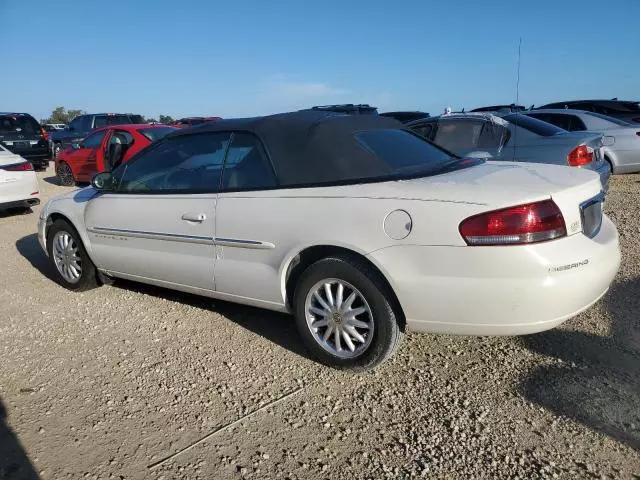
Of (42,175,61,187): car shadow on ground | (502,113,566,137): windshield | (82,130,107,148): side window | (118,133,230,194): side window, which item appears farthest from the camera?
(42,175,61,187): car shadow on ground

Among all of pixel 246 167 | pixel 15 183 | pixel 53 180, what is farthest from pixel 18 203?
pixel 246 167

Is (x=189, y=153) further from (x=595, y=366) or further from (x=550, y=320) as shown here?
(x=595, y=366)

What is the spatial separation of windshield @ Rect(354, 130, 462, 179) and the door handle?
121cm

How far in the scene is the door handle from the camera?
12.3 feet

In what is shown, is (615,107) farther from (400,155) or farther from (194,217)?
(194,217)

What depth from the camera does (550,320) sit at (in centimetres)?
279

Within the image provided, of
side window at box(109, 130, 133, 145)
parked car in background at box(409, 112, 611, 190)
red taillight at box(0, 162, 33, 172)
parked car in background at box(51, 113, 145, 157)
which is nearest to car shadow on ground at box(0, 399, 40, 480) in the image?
parked car in background at box(409, 112, 611, 190)

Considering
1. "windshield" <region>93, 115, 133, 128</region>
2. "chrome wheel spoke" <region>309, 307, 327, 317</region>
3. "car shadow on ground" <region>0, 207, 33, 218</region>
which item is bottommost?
"car shadow on ground" <region>0, 207, 33, 218</region>

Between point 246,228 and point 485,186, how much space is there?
1528 millimetres

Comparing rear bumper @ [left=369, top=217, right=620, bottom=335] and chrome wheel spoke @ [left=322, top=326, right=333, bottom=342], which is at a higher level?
rear bumper @ [left=369, top=217, right=620, bottom=335]

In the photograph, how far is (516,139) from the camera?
7.66 metres

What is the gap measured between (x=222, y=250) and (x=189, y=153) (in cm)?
95

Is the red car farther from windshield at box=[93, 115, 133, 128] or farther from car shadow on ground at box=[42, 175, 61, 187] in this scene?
windshield at box=[93, 115, 133, 128]

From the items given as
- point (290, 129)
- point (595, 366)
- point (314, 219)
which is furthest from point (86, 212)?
point (595, 366)
